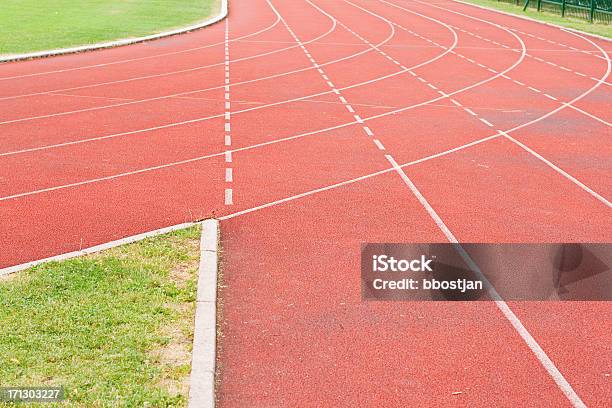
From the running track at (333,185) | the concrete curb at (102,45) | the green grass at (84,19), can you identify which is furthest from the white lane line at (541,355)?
the green grass at (84,19)

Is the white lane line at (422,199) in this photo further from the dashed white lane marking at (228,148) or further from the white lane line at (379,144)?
the dashed white lane marking at (228,148)

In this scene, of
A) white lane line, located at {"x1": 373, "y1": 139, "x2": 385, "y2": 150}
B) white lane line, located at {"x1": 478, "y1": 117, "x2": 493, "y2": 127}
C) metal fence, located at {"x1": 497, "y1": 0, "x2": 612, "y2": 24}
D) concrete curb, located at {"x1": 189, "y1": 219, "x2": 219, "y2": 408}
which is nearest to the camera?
concrete curb, located at {"x1": 189, "y1": 219, "x2": 219, "y2": 408}

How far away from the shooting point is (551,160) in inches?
563

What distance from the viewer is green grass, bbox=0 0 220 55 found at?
27.7 meters

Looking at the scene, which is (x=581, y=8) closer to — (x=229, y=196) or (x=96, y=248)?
(x=229, y=196)

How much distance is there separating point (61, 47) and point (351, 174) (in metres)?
15.8

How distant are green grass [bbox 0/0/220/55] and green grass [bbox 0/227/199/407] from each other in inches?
715

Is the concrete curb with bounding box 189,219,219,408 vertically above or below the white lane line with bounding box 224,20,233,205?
above

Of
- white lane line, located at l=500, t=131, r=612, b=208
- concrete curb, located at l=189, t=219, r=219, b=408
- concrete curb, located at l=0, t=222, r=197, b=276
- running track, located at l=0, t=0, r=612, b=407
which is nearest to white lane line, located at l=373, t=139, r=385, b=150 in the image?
running track, located at l=0, t=0, r=612, b=407

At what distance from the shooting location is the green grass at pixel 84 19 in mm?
27703

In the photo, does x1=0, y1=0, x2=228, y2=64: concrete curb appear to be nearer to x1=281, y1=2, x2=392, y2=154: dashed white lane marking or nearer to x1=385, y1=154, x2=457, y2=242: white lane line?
x1=281, y1=2, x2=392, y2=154: dashed white lane marking

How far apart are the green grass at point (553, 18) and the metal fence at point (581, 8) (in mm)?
357

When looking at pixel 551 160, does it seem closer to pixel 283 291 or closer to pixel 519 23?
pixel 283 291

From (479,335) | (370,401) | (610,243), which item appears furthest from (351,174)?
(370,401)
